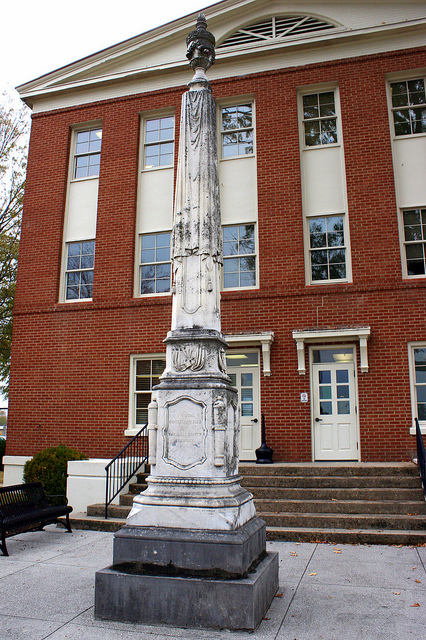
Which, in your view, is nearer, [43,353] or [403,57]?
[403,57]

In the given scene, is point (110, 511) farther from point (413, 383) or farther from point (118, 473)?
point (413, 383)

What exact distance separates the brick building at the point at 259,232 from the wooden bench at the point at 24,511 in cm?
411

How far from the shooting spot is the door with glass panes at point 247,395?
458 inches

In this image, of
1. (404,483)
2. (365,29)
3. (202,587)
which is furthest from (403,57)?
(202,587)

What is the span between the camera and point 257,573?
4.36 m

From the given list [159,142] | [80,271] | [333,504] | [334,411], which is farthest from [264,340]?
[159,142]

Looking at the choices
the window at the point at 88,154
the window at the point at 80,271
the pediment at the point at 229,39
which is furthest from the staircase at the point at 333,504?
the pediment at the point at 229,39

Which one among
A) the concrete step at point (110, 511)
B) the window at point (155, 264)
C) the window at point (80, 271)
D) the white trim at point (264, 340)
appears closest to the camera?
the concrete step at point (110, 511)

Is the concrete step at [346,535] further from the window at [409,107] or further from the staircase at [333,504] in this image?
the window at [409,107]

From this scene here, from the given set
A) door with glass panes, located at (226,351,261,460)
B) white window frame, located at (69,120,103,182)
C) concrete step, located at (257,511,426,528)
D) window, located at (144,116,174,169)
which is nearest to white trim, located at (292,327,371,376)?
door with glass panes, located at (226,351,261,460)

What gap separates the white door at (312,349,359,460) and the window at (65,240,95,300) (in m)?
6.47

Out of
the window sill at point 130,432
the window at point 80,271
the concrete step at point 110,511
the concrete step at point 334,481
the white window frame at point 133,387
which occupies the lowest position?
the concrete step at point 110,511

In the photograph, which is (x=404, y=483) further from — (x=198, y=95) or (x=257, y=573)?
(x=198, y=95)

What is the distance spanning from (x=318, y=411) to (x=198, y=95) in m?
7.74
